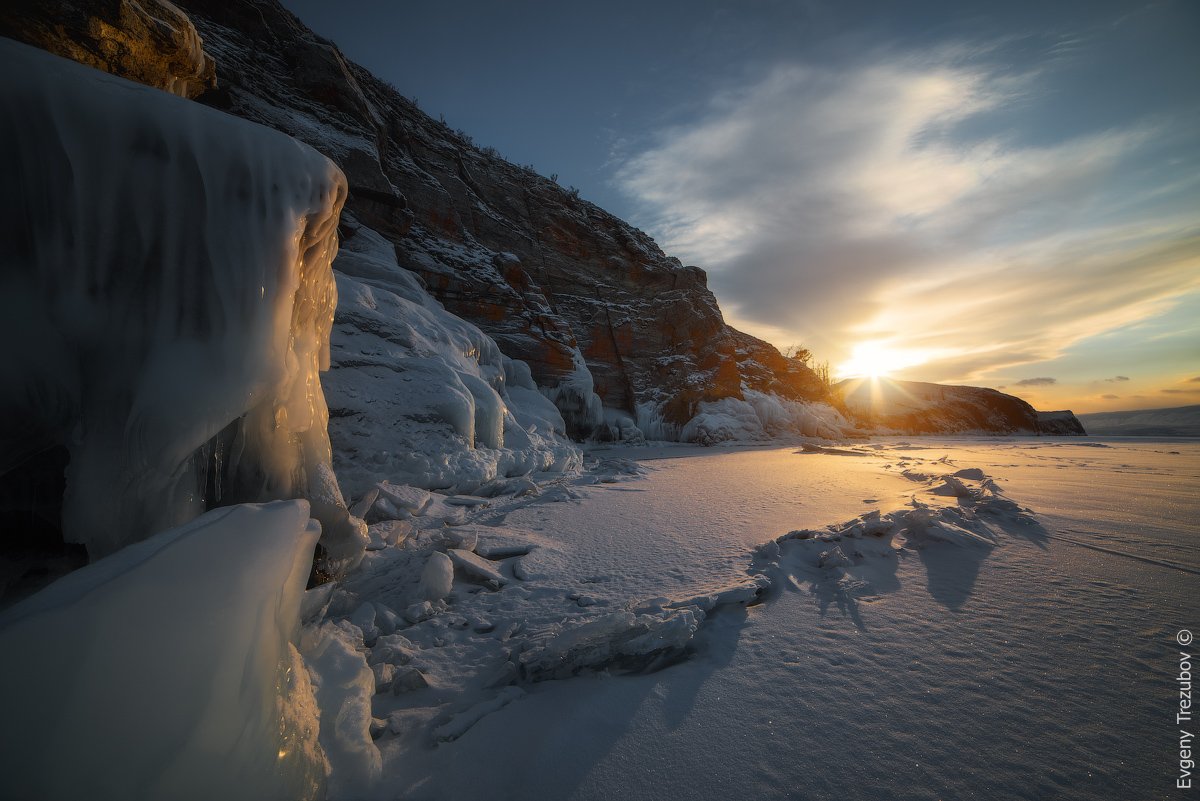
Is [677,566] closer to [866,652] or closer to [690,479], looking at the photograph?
[866,652]

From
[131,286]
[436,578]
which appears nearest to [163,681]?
[436,578]

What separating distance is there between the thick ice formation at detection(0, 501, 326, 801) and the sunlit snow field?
0.39 meters

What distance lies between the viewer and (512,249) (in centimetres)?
1603

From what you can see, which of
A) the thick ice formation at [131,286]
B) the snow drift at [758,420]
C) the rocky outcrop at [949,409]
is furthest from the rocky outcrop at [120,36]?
the rocky outcrop at [949,409]

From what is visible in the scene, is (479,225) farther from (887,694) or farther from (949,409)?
(949,409)

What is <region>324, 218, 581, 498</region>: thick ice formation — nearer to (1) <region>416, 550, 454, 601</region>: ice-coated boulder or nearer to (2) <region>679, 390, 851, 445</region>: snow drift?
(1) <region>416, 550, 454, 601</region>: ice-coated boulder

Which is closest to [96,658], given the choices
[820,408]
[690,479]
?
[690,479]

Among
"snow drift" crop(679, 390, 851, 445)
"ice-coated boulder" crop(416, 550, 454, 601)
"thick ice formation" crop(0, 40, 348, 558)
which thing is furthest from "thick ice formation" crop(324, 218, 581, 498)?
"snow drift" crop(679, 390, 851, 445)

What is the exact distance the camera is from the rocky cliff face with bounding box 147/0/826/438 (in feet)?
31.5

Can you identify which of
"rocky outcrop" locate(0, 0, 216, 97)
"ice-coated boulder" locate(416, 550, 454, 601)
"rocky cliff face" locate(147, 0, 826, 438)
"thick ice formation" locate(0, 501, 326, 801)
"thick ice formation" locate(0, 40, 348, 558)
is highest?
"rocky cliff face" locate(147, 0, 826, 438)

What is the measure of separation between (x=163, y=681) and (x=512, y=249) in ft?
55.3

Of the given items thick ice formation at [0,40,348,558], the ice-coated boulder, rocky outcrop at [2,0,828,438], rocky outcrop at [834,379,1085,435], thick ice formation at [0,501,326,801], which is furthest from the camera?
rocky outcrop at [834,379,1085,435]

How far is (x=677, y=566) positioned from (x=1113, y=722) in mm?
1687

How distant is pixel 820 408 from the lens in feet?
65.8
